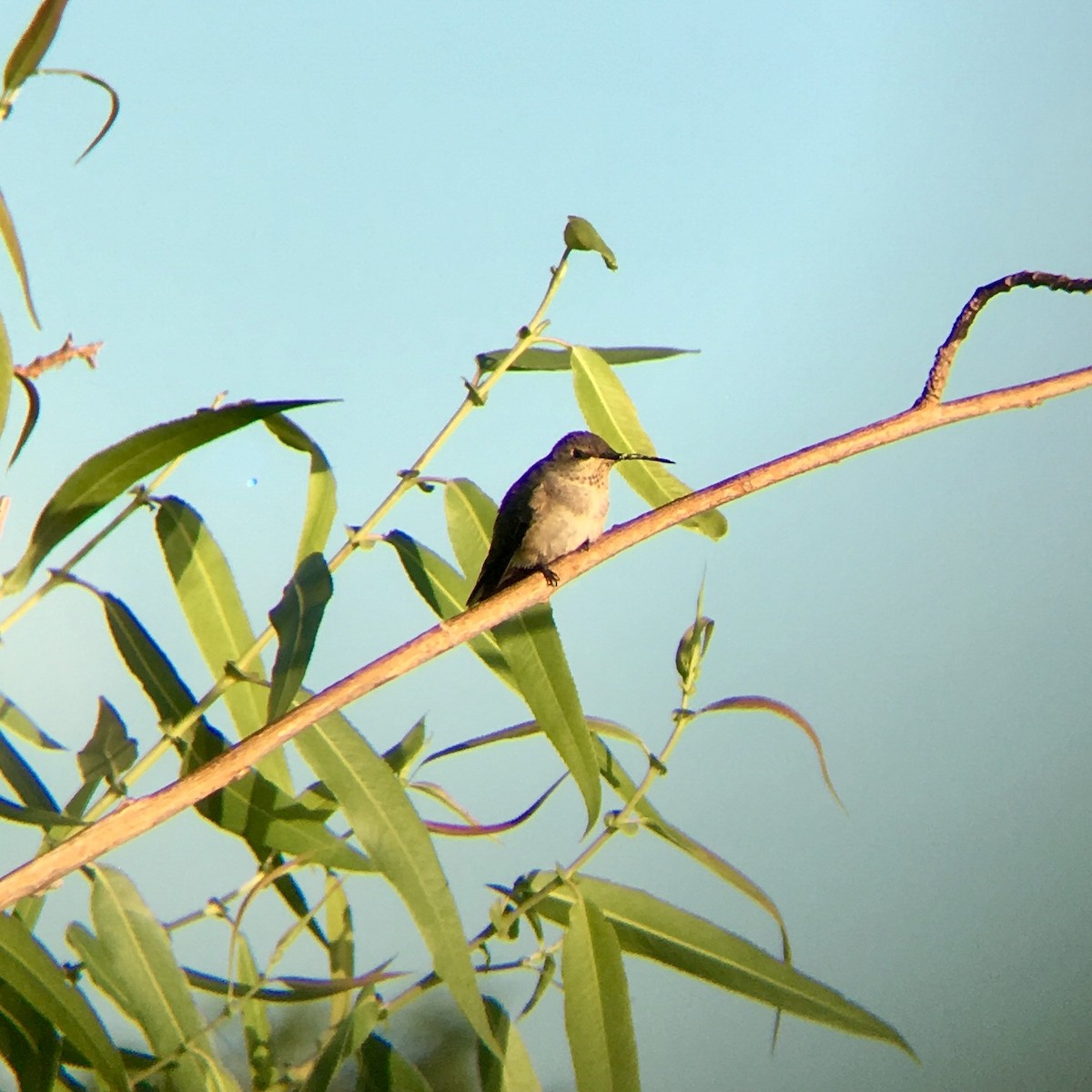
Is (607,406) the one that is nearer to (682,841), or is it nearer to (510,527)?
(682,841)

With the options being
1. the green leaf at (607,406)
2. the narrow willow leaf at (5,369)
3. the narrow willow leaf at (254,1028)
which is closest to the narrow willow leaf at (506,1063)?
the narrow willow leaf at (254,1028)

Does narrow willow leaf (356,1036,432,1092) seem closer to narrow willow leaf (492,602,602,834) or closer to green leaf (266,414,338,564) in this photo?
narrow willow leaf (492,602,602,834)

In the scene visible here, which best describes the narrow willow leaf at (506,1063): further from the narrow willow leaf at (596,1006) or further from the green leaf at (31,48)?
the green leaf at (31,48)

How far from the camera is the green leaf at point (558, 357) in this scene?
1.01 m

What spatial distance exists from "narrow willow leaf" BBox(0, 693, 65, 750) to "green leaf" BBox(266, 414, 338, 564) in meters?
0.24

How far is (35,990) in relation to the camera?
0.74 metres

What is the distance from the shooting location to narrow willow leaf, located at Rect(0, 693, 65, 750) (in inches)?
36.6

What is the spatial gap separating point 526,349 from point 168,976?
57 cm

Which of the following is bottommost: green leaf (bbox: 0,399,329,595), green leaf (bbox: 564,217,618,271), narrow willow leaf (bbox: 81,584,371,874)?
narrow willow leaf (bbox: 81,584,371,874)

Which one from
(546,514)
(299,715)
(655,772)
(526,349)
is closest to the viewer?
(299,715)

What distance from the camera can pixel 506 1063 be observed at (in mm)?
980

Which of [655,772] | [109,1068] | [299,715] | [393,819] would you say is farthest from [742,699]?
[109,1068]

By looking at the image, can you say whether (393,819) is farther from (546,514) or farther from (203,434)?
(546,514)

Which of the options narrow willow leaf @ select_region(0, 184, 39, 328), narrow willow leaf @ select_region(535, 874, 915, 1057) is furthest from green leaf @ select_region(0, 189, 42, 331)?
narrow willow leaf @ select_region(535, 874, 915, 1057)
